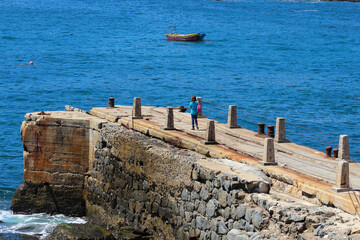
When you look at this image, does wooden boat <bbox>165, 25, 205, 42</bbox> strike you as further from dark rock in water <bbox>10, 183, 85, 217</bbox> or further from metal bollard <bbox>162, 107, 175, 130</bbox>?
metal bollard <bbox>162, 107, 175, 130</bbox>

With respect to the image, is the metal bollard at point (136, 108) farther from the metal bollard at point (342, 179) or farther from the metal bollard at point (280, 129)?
the metal bollard at point (342, 179)

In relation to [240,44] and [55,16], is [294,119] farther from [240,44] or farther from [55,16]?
[55,16]

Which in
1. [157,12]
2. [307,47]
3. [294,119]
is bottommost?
[294,119]

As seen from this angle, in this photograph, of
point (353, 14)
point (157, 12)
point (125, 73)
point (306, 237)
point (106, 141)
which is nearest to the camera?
point (306, 237)

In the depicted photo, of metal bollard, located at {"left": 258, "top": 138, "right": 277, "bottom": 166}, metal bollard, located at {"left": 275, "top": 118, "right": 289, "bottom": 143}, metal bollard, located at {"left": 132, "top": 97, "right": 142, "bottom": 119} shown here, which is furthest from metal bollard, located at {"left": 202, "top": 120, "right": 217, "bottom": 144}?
metal bollard, located at {"left": 132, "top": 97, "right": 142, "bottom": 119}

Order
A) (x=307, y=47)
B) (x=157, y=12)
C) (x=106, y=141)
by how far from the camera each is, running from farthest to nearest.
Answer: (x=157, y=12)
(x=307, y=47)
(x=106, y=141)

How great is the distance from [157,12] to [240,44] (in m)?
49.9

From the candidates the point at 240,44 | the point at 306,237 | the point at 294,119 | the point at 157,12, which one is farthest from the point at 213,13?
the point at 306,237

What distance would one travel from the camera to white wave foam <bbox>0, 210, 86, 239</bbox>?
22.0 meters

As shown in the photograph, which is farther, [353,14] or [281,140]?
[353,14]

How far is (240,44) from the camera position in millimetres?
85312

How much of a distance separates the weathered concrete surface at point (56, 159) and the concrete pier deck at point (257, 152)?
1.26 metres

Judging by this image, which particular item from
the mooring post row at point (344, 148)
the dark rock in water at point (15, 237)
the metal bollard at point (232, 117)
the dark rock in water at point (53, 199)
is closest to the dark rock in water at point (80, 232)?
the dark rock in water at point (15, 237)

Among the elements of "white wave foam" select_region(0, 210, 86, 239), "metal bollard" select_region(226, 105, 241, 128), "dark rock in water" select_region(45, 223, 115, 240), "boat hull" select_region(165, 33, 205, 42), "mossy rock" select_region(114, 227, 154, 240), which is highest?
"boat hull" select_region(165, 33, 205, 42)
